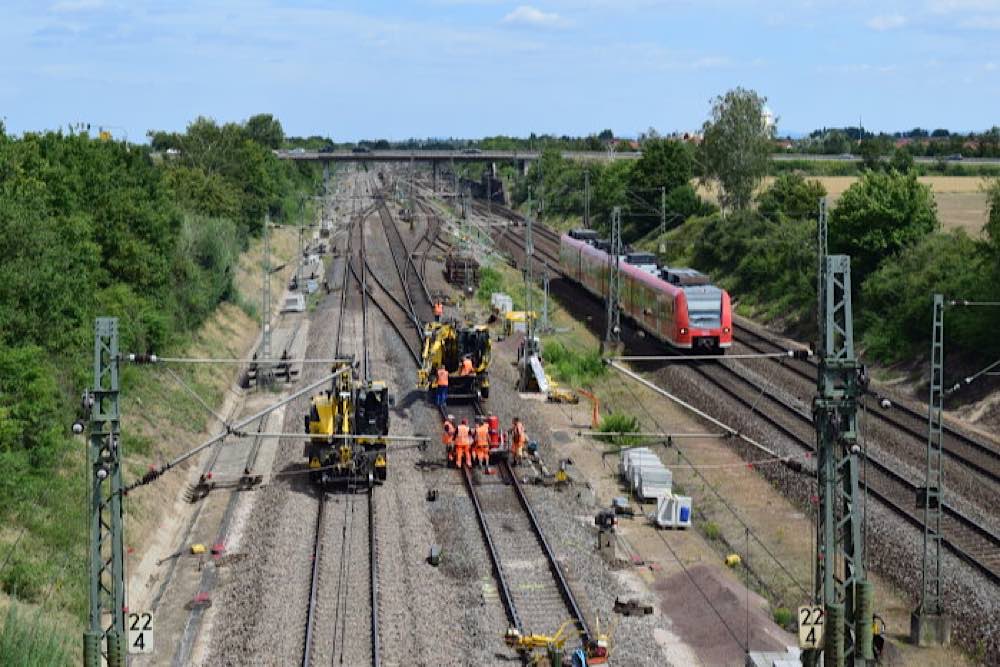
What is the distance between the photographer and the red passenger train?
45188 mm

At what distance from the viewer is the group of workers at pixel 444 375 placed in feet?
126

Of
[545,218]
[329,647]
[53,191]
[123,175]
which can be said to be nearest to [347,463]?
[329,647]

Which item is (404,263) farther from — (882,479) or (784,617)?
(784,617)

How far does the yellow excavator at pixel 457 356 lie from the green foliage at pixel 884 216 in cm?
2116

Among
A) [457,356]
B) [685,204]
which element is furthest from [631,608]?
[685,204]

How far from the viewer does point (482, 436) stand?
33.1 metres

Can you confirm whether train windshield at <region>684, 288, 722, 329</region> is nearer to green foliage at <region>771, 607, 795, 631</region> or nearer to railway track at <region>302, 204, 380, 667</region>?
railway track at <region>302, 204, 380, 667</region>

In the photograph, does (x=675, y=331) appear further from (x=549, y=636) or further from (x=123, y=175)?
(x=549, y=636)

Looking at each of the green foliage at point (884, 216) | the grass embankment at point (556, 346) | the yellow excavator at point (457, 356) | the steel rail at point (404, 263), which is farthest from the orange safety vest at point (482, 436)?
the green foliage at point (884, 216)

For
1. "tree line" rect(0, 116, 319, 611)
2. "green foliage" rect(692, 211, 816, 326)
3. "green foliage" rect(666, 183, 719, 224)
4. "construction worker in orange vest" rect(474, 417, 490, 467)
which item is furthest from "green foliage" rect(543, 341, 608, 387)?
"green foliage" rect(666, 183, 719, 224)

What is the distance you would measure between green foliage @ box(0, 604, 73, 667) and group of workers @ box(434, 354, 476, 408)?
742 inches

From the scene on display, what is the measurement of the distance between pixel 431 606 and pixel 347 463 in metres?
8.19

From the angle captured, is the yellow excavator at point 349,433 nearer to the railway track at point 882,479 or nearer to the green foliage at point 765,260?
the railway track at point 882,479

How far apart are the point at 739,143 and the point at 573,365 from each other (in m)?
34.1
